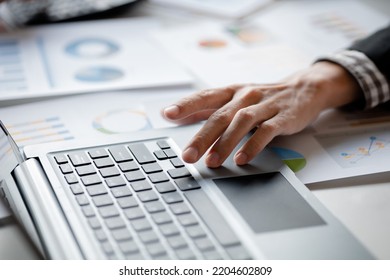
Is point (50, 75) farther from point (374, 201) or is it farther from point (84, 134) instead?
point (374, 201)

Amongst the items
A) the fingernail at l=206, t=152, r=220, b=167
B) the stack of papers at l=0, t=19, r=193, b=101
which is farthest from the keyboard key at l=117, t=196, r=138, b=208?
the stack of papers at l=0, t=19, r=193, b=101

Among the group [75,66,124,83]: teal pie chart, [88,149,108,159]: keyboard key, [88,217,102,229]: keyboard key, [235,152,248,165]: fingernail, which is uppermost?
[75,66,124,83]: teal pie chart

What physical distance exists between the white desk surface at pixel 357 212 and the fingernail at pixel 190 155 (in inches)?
5.4

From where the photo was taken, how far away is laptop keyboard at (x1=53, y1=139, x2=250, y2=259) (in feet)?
1.76

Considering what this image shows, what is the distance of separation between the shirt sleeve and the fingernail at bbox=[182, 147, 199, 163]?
0.32 meters

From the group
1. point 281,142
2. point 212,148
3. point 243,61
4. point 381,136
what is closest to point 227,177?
point 212,148

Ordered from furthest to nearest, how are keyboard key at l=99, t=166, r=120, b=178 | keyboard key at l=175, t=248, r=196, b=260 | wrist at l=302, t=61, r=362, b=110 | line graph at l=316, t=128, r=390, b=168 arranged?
wrist at l=302, t=61, r=362, b=110
line graph at l=316, t=128, r=390, b=168
keyboard key at l=99, t=166, r=120, b=178
keyboard key at l=175, t=248, r=196, b=260

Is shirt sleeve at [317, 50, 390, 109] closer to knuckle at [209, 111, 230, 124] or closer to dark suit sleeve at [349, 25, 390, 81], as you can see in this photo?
dark suit sleeve at [349, 25, 390, 81]

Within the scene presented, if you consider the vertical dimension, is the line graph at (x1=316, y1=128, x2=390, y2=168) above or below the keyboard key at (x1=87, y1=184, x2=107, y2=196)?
below

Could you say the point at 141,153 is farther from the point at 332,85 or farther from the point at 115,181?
the point at 332,85

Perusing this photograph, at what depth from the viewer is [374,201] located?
67 cm
